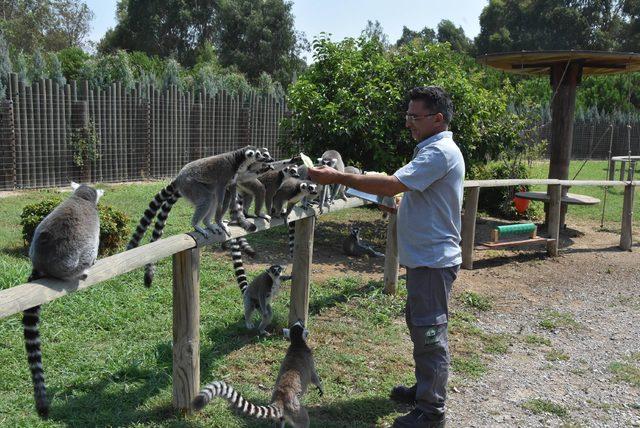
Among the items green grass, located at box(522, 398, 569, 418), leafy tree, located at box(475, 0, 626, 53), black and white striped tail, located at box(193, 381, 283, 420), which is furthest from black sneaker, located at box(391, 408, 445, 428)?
leafy tree, located at box(475, 0, 626, 53)

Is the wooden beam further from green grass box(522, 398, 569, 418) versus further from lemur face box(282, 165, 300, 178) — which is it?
green grass box(522, 398, 569, 418)

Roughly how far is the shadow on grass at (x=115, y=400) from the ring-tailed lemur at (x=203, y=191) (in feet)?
2.42

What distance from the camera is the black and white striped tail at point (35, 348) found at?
3.19 meters

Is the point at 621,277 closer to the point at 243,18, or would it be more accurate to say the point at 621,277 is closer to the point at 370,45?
the point at 370,45

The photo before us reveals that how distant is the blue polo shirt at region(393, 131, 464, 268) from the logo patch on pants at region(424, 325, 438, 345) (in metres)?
0.40

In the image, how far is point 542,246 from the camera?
10.3 m

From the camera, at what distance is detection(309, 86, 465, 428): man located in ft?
11.3

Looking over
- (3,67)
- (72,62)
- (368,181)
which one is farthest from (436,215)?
(72,62)

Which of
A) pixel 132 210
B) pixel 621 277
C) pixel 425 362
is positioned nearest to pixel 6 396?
pixel 425 362

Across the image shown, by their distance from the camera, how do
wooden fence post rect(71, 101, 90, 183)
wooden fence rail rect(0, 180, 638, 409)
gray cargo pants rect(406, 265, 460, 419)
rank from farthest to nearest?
wooden fence post rect(71, 101, 90, 183) < gray cargo pants rect(406, 265, 460, 419) < wooden fence rail rect(0, 180, 638, 409)

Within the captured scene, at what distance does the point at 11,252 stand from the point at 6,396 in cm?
399

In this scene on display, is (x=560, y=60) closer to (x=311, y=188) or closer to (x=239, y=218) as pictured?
(x=311, y=188)

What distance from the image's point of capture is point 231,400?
10.5 feet

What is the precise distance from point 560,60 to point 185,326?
943 centimetres
